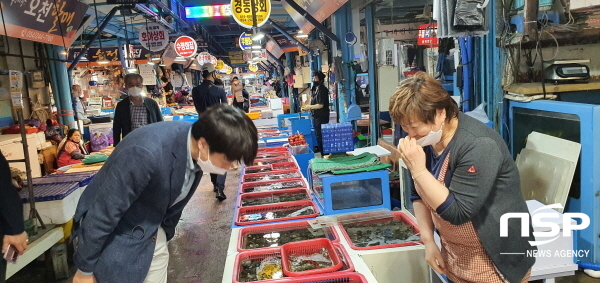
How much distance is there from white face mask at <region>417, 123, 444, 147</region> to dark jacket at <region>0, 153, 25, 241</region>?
2.22 metres

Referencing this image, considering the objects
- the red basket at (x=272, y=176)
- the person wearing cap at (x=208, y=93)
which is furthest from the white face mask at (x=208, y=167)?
the person wearing cap at (x=208, y=93)

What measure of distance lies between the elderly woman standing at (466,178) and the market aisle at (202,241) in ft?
9.45

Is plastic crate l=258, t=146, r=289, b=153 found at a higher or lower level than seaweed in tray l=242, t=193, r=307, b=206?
higher

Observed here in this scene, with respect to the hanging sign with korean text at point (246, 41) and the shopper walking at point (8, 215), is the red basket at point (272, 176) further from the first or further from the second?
the hanging sign with korean text at point (246, 41)

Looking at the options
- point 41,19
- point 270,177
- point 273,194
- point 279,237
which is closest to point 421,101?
point 279,237

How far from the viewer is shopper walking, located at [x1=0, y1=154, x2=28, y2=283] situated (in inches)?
88.9

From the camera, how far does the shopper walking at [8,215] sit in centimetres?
226

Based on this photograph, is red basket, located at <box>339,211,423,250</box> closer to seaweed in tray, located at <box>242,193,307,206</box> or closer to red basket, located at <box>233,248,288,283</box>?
red basket, located at <box>233,248,288,283</box>

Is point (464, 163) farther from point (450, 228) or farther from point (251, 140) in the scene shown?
point (251, 140)

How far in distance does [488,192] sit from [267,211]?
2691 millimetres

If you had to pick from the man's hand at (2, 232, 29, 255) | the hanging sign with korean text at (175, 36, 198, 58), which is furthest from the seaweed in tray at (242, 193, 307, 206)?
the hanging sign with korean text at (175, 36, 198, 58)

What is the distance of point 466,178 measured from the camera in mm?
1676

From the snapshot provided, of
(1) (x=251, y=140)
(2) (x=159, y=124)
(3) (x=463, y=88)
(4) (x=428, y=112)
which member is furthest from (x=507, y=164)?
(3) (x=463, y=88)

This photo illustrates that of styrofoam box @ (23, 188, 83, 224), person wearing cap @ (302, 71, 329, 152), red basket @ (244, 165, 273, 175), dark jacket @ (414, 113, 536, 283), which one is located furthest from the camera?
person wearing cap @ (302, 71, 329, 152)
